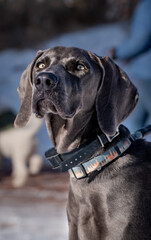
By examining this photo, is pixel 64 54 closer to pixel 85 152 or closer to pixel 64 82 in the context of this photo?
pixel 64 82

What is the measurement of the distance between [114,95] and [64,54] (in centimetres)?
25

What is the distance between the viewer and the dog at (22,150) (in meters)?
2.73

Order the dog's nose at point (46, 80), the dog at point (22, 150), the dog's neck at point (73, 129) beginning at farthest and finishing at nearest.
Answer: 1. the dog at point (22, 150)
2. the dog's neck at point (73, 129)
3. the dog's nose at point (46, 80)

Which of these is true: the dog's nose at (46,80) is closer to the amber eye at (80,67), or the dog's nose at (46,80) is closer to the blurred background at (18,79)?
the amber eye at (80,67)

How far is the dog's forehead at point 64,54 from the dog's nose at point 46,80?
5.9 inches

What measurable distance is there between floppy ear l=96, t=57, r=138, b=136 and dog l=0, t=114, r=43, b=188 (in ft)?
5.29

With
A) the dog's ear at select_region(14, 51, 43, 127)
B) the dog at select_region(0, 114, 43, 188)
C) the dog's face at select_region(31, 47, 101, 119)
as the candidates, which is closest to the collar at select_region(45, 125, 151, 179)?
the dog's face at select_region(31, 47, 101, 119)

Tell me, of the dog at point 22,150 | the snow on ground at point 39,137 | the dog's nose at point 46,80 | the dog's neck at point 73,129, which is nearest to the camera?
the dog's nose at point 46,80

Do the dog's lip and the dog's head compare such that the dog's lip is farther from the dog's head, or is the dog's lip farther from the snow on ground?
the snow on ground

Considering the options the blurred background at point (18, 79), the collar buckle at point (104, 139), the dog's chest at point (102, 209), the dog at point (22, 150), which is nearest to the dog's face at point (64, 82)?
the collar buckle at point (104, 139)

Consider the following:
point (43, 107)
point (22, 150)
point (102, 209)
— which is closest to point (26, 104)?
point (43, 107)

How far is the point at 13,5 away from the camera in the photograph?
155 inches

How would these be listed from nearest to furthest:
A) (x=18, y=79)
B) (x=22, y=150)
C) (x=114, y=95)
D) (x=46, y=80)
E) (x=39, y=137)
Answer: (x=46, y=80)
(x=114, y=95)
(x=22, y=150)
(x=39, y=137)
(x=18, y=79)

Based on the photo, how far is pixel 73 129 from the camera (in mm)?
1139
